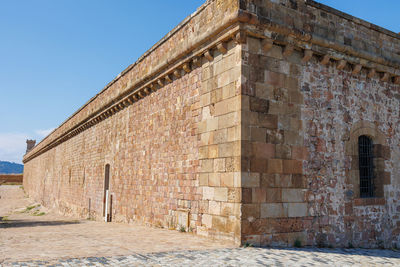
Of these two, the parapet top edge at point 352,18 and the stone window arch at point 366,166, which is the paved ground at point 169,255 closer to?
the stone window arch at point 366,166

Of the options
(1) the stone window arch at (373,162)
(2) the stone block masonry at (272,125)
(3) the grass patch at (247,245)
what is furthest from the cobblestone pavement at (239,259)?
(1) the stone window arch at (373,162)

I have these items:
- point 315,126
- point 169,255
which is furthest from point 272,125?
point 169,255

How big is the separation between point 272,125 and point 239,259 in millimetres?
2505

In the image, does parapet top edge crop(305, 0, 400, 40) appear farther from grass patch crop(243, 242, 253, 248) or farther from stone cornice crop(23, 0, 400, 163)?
grass patch crop(243, 242, 253, 248)

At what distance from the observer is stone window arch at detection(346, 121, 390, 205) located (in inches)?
290

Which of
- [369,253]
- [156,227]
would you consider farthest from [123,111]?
[369,253]

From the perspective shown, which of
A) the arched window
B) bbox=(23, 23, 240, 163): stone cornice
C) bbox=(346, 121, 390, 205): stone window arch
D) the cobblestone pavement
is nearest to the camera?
the cobblestone pavement

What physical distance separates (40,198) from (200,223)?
83.5 feet

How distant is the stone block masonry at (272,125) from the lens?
6.06m

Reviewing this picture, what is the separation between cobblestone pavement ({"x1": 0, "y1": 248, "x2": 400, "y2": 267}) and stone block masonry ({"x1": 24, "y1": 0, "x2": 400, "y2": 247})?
506 mm

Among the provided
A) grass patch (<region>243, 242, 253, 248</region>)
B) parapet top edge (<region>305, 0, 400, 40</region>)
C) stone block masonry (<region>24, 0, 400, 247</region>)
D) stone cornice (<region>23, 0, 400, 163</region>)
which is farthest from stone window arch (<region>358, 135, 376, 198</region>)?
grass patch (<region>243, 242, 253, 248</region>)

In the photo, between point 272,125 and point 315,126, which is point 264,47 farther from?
point 315,126

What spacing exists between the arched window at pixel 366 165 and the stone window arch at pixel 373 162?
21 mm

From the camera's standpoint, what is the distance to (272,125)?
6266 mm
